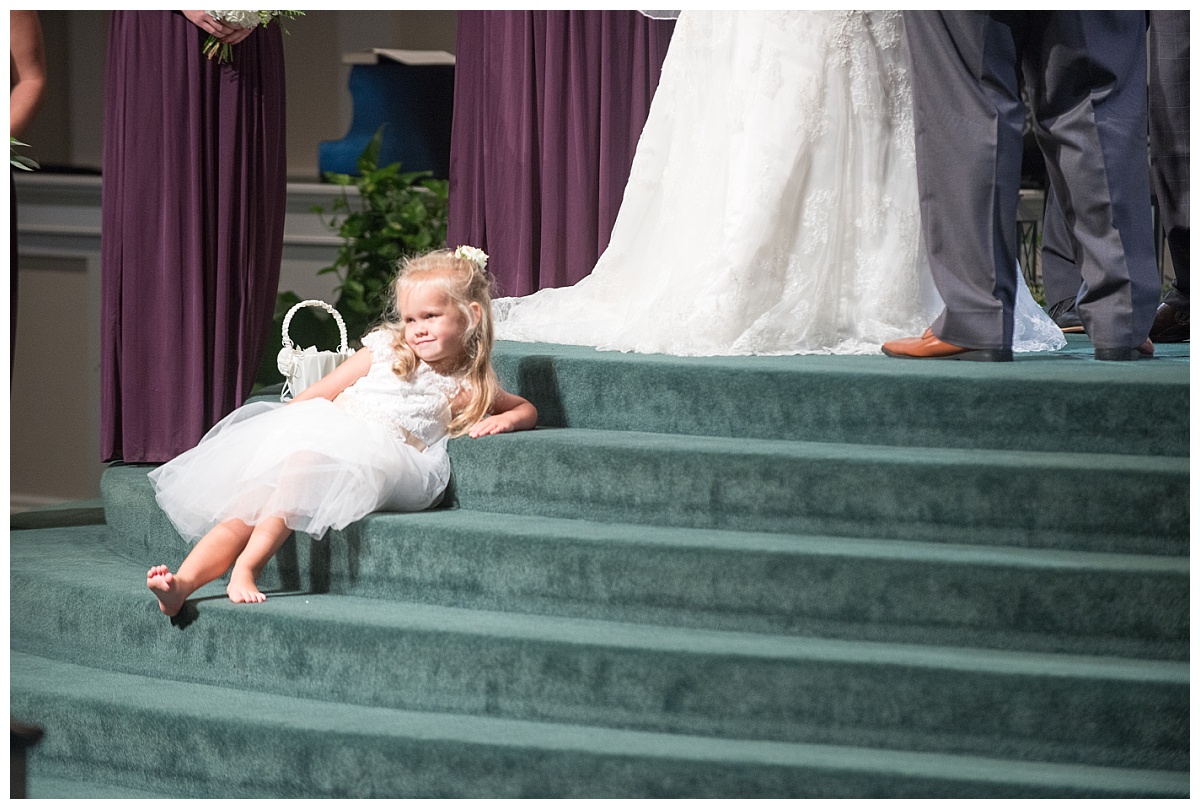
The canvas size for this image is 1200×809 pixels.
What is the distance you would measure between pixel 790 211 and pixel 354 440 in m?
1.44

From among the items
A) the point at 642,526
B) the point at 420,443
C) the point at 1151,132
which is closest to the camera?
the point at 642,526

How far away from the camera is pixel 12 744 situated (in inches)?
87.0

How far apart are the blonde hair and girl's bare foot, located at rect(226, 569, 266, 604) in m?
0.64

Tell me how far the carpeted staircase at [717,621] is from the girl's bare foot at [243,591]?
36 mm

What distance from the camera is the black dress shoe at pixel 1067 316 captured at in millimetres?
4281

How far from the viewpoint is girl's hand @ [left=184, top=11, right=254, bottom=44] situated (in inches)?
147

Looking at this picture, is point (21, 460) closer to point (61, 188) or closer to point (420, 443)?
point (61, 188)

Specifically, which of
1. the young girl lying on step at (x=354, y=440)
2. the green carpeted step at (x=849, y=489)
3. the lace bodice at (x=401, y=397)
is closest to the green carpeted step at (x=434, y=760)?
the young girl lying on step at (x=354, y=440)

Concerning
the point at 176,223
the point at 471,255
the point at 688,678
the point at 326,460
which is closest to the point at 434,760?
the point at 688,678

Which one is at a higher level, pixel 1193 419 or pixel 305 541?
pixel 1193 419

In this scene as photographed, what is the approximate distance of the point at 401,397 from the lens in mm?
3229

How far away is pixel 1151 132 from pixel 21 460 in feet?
18.9

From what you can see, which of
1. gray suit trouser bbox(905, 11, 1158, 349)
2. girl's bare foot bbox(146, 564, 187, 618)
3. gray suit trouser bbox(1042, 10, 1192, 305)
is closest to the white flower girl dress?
girl's bare foot bbox(146, 564, 187, 618)
